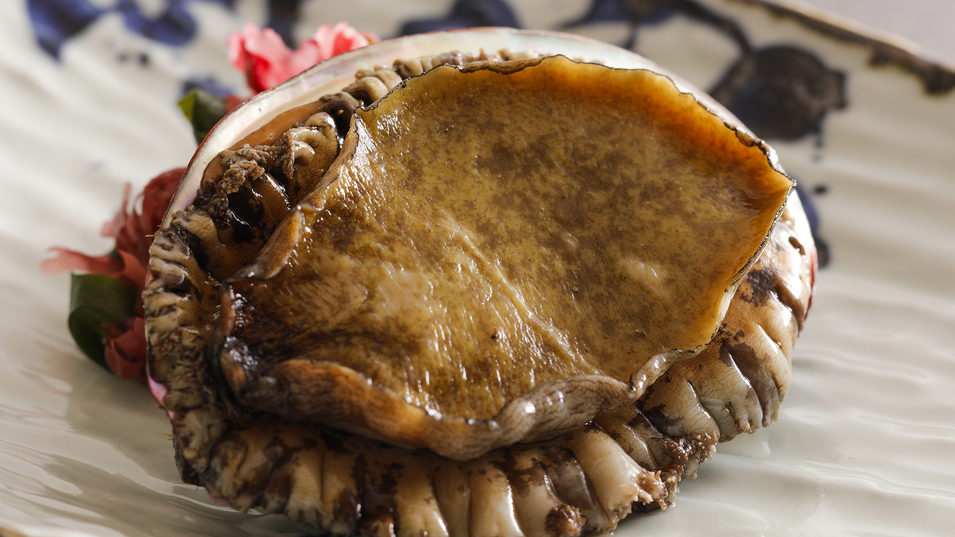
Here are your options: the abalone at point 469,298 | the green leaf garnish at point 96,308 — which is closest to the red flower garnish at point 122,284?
the green leaf garnish at point 96,308

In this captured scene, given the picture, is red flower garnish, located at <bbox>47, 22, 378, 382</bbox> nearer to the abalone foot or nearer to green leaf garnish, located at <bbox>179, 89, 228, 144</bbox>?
green leaf garnish, located at <bbox>179, 89, 228, 144</bbox>

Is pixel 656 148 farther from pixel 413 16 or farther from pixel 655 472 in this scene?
pixel 413 16

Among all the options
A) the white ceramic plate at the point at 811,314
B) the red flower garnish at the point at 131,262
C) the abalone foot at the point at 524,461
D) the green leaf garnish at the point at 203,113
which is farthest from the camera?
the green leaf garnish at the point at 203,113

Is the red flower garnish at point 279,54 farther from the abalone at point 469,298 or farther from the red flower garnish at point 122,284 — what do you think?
the abalone at point 469,298

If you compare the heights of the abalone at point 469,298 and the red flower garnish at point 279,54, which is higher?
the red flower garnish at point 279,54

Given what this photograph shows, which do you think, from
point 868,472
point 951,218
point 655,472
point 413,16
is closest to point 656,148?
point 655,472

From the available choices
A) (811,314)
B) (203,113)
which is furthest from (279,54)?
(811,314)
